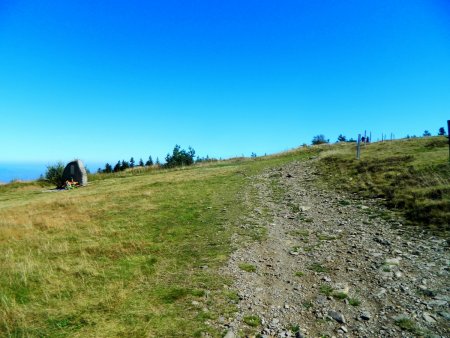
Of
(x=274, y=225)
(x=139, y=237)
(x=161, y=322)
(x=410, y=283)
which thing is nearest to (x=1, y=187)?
(x=139, y=237)

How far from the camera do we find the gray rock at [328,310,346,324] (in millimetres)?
6374

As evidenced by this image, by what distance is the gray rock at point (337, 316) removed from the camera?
20.9ft

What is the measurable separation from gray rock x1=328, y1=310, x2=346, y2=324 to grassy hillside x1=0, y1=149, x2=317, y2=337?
2.15 metres

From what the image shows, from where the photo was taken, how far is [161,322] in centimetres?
645

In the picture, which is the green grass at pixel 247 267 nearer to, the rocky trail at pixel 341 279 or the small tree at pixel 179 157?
the rocky trail at pixel 341 279

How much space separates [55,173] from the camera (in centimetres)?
4225

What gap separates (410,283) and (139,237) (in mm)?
9688

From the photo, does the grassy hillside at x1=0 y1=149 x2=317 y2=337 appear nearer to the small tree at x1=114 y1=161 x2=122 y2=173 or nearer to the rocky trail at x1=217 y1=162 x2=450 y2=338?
the rocky trail at x1=217 y1=162 x2=450 y2=338

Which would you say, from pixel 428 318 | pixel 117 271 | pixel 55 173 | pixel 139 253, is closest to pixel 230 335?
pixel 428 318

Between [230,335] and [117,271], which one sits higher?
[117,271]

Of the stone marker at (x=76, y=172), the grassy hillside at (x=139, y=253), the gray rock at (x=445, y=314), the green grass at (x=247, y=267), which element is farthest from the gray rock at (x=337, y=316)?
the stone marker at (x=76, y=172)

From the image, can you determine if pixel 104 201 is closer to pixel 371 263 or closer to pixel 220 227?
pixel 220 227

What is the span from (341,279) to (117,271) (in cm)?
646

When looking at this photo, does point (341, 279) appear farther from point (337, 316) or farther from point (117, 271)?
point (117, 271)
